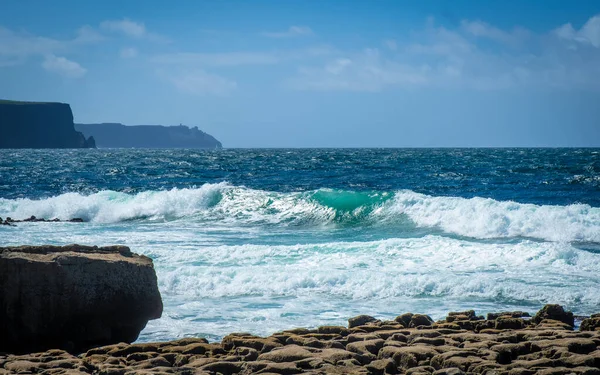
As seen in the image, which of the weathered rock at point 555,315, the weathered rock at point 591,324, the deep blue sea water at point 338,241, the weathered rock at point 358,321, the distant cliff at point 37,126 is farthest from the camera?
the distant cliff at point 37,126

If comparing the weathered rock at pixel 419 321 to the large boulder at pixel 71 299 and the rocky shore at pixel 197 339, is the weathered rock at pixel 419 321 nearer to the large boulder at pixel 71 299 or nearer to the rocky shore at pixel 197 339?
the rocky shore at pixel 197 339

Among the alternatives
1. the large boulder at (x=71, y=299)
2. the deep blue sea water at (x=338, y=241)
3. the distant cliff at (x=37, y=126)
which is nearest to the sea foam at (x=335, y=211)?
the deep blue sea water at (x=338, y=241)

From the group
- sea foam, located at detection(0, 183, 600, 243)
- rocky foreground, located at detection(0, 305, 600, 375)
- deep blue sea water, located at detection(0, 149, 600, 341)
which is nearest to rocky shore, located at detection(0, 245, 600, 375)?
rocky foreground, located at detection(0, 305, 600, 375)

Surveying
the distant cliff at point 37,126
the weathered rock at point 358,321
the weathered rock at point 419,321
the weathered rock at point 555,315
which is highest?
the distant cliff at point 37,126

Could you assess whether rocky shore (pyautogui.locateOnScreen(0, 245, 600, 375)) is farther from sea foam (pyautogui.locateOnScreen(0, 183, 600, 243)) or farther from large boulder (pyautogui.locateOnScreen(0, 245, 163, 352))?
sea foam (pyautogui.locateOnScreen(0, 183, 600, 243))

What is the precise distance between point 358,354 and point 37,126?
5824 inches

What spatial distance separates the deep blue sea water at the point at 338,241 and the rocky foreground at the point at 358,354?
1.63 m

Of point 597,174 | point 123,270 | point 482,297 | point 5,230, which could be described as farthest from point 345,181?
point 123,270

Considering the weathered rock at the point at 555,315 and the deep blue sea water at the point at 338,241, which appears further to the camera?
the deep blue sea water at the point at 338,241

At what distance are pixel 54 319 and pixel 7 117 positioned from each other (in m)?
144

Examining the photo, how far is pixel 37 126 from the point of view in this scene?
144 metres

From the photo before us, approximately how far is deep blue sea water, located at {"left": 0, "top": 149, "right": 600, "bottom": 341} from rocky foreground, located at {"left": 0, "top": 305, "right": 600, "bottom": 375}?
5.33 ft

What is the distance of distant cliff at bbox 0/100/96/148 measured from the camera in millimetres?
140125

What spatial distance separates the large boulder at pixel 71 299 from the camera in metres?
8.63
